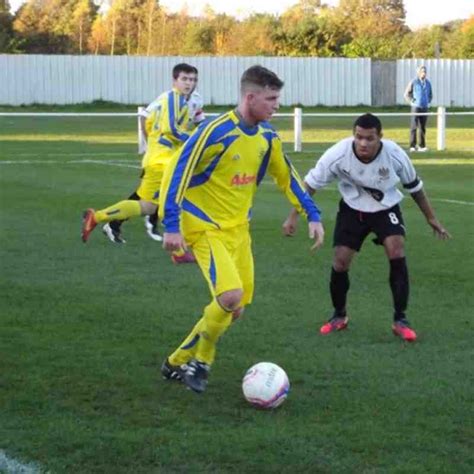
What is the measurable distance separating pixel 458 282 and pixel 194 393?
442 cm

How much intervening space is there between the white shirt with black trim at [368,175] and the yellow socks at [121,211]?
426 cm

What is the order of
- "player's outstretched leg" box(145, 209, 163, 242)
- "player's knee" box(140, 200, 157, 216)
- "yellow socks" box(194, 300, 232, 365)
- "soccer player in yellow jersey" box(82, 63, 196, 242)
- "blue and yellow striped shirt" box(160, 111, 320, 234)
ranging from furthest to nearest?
"player's outstretched leg" box(145, 209, 163, 242) → "soccer player in yellow jersey" box(82, 63, 196, 242) → "player's knee" box(140, 200, 157, 216) → "yellow socks" box(194, 300, 232, 365) → "blue and yellow striped shirt" box(160, 111, 320, 234)

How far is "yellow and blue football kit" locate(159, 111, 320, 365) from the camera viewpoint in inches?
275

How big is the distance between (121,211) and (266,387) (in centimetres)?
644

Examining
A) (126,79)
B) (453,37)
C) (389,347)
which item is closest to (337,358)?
(389,347)

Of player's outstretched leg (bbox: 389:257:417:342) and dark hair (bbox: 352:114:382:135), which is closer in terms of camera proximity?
dark hair (bbox: 352:114:382:135)

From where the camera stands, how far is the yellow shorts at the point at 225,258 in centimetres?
701

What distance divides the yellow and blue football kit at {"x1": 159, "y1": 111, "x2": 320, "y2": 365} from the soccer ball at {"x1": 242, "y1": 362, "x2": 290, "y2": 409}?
437mm

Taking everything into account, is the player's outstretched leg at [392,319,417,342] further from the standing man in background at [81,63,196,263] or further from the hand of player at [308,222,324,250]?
the standing man in background at [81,63,196,263]

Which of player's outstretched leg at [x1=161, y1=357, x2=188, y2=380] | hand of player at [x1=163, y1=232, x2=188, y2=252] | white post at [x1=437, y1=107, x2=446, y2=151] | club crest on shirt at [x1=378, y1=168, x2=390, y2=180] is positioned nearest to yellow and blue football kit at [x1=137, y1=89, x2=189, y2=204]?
club crest on shirt at [x1=378, y1=168, x2=390, y2=180]

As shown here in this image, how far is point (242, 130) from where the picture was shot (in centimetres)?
714

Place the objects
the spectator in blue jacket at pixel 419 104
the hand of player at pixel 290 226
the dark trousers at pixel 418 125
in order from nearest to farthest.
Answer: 1. the hand of player at pixel 290 226
2. the dark trousers at pixel 418 125
3. the spectator in blue jacket at pixel 419 104

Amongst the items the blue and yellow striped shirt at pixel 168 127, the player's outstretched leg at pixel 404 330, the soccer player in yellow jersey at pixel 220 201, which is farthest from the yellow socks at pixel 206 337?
the blue and yellow striped shirt at pixel 168 127

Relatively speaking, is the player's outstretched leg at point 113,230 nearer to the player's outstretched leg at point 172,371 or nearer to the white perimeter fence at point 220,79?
the player's outstretched leg at point 172,371
